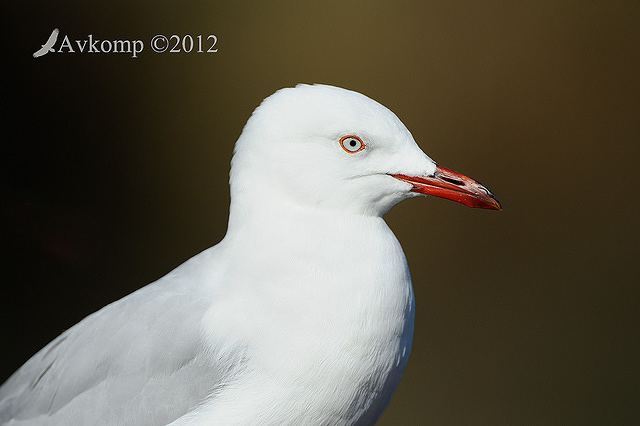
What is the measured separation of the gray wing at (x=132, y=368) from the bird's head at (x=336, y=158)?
0.22 m

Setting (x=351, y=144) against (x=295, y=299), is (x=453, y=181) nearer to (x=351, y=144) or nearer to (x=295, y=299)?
(x=351, y=144)

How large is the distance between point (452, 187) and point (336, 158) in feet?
0.58

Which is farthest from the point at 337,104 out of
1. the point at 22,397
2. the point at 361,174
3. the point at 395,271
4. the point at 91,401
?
the point at 22,397

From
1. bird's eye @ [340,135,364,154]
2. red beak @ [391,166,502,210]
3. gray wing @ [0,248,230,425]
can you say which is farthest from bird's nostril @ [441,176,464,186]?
gray wing @ [0,248,230,425]

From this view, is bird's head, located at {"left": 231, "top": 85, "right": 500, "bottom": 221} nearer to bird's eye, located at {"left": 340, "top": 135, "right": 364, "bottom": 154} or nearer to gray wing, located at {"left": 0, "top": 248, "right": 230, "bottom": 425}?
bird's eye, located at {"left": 340, "top": 135, "right": 364, "bottom": 154}

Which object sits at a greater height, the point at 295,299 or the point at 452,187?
the point at 452,187

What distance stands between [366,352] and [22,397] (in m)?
0.59

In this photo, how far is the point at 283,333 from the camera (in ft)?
3.12

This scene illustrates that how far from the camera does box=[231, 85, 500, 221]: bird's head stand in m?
0.96

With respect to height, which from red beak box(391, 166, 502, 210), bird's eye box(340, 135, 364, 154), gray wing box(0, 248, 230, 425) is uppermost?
bird's eye box(340, 135, 364, 154)

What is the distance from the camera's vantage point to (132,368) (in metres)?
1.02

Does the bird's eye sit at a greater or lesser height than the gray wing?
greater

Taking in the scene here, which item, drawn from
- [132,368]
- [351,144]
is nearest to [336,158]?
[351,144]

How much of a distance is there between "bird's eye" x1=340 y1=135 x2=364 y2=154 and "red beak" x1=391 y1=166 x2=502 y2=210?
0.23ft
